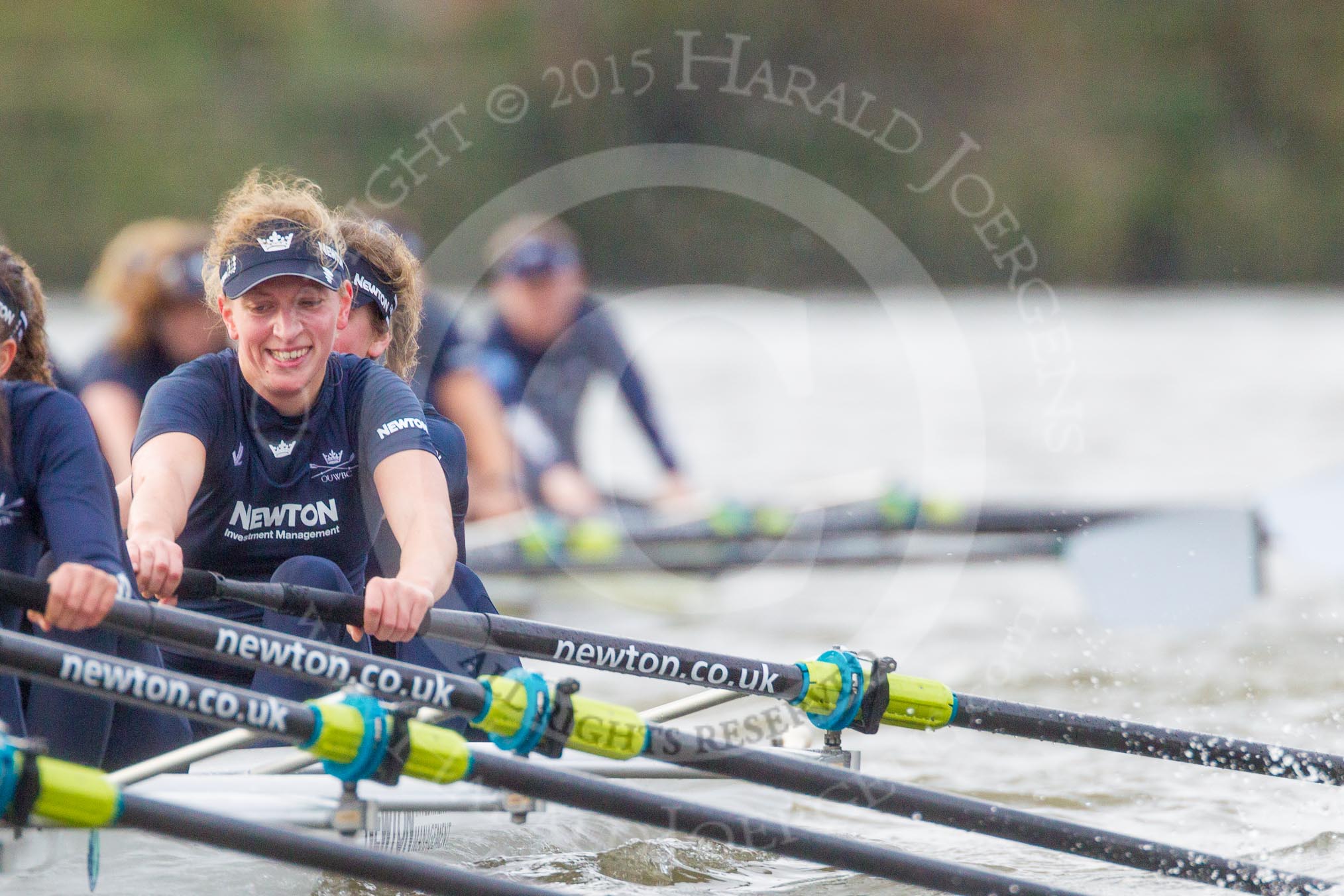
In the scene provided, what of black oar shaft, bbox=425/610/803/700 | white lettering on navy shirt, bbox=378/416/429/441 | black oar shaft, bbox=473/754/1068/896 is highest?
white lettering on navy shirt, bbox=378/416/429/441

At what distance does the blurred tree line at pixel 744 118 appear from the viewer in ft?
63.0

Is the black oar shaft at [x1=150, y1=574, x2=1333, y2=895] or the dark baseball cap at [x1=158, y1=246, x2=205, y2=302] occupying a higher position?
the dark baseball cap at [x1=158, y1=246, x2=205, y2=302]

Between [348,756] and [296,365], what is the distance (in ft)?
2.63

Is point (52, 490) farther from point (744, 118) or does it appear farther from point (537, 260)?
point (744, 118)

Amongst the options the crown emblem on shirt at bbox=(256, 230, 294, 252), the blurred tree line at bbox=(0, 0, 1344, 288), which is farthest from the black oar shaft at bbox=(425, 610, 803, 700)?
the blurred tree line at bbox=(0, 0, 1344, 288)

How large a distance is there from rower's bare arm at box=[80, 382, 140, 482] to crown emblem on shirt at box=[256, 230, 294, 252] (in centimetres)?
292

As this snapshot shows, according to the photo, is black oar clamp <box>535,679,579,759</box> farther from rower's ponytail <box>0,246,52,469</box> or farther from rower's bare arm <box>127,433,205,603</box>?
rower's ponytail <box>0,246,52,469</box>

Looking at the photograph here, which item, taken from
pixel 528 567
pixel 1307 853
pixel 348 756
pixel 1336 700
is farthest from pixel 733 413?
pixel 348 756

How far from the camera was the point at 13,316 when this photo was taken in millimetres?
2424

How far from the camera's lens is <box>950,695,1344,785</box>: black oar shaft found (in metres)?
2.79

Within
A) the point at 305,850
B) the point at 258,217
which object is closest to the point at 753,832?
the point at 305,850

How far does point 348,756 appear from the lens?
2246mm

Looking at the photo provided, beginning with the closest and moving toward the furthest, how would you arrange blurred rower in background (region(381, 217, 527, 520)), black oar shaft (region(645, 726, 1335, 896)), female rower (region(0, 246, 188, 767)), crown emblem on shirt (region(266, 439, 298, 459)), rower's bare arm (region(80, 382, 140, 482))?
female rower (region(0, 246, 188, 767)), black oar shaft (region(645, 726, 1335, 896)), crown emblem on shirt (region(266, 439, 298, 459)), rower's bare arm (region(80, 382, 140, 482)), blurred rower in background (region(381, 217, 527, 520))

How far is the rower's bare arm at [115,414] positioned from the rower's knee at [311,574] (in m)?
2.94
